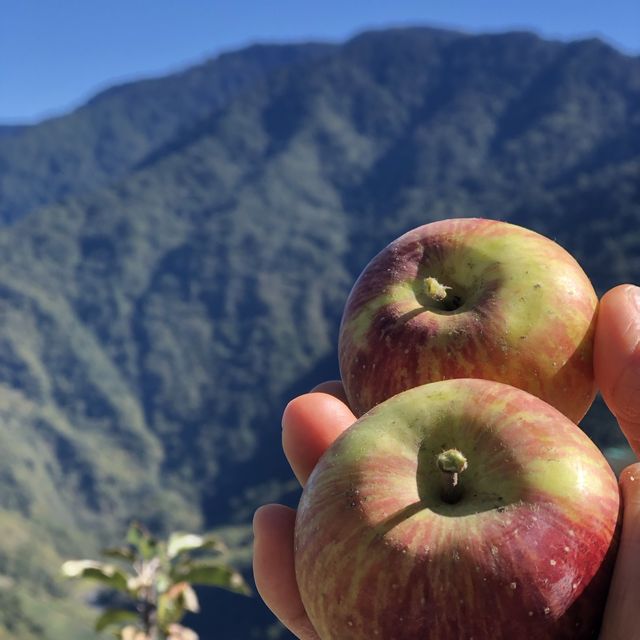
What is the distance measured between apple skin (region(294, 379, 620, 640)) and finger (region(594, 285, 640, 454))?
0.67 meters

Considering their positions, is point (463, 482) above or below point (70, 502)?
above

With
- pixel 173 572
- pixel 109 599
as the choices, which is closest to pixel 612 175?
pixel 109 599

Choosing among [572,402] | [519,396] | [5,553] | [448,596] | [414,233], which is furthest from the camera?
[5,553]

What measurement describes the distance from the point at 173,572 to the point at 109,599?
440 feet

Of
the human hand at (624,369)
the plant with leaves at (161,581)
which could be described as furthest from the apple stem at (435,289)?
the plant with leaves at (161,581)

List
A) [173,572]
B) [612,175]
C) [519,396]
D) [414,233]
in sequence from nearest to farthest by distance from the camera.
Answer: [519,396], [414,233], [173,572], [612,175]

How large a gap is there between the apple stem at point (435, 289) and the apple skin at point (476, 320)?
0.05m

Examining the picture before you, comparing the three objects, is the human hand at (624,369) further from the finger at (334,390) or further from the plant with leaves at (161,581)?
the plant with leaves at (161,581)

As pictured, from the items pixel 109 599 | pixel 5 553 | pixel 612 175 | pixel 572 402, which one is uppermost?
pixel 612 175

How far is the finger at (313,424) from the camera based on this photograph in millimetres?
3447

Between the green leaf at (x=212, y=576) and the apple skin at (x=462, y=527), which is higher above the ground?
the apple skin at (x=462, y=527)

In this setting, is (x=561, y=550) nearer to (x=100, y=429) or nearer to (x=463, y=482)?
(x=463, y=482)

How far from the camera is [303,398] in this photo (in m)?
3.57

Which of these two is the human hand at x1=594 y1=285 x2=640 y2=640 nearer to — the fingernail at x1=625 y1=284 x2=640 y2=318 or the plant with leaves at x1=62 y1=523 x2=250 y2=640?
the fingernail at x1=625 y1=284 x2=640 y2=318
